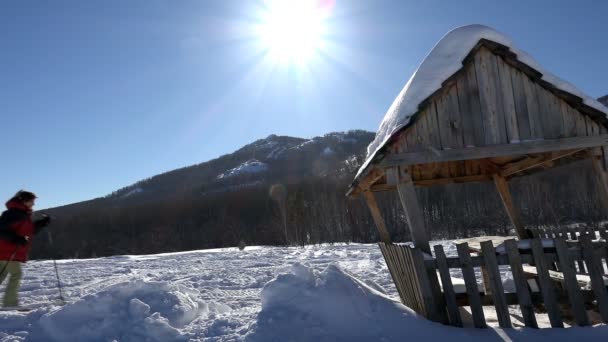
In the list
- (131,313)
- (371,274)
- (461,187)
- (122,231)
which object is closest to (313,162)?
(122,231)

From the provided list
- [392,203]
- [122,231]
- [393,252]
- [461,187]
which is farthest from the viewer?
[122,231]

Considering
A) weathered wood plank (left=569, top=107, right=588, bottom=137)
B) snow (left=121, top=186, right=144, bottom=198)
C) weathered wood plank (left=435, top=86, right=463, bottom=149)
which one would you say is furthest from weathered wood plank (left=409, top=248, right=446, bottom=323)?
snow (left=121, top=186, right=144, bottom=198)

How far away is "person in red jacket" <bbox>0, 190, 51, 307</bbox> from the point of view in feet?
21.9

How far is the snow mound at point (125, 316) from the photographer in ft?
15.4

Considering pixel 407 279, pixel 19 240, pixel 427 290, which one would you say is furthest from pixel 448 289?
pixel 19 240

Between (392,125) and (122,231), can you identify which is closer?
(392,125)

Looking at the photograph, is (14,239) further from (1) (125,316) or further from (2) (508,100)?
(2) (508,100)

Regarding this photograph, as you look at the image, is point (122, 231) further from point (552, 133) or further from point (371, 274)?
point (552, 133)

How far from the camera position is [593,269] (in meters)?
4.43

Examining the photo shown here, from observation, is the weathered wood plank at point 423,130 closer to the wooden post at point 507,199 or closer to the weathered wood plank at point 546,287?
the weathered wood plank at point 546,287

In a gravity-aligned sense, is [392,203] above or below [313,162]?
below

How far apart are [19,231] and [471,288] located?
7.06 meters

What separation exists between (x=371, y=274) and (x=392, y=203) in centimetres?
2222

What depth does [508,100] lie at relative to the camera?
17.0ft
